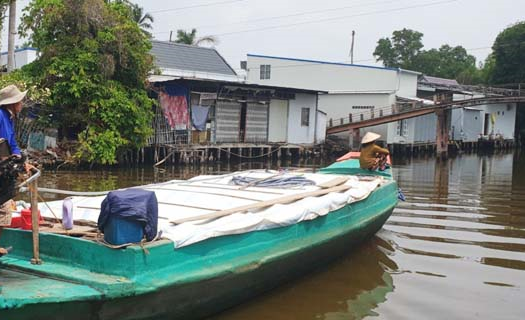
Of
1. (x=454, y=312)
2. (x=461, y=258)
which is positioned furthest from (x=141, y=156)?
(x=454, y=312)

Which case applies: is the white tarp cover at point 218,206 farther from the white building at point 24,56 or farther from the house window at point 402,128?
the white building at point 24,56

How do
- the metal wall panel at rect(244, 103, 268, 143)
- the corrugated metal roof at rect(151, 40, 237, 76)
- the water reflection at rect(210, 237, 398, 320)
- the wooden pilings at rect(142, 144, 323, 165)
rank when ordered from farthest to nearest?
the corrugated metal roof at rect(151, 40, 237, 76) → the metal wall panel at rect(244, 103, 268, 143) → the wooden pilings at rect(142, 144, 323, 165) → the water reflection at rect(210, 237, 398, 320)

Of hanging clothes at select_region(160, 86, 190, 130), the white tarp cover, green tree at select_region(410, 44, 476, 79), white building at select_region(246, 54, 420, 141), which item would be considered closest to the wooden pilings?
hanging clothes at select_region(160, 86, 190, 130)

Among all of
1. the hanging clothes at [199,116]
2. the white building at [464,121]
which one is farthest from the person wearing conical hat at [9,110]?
the white building at [464,121]

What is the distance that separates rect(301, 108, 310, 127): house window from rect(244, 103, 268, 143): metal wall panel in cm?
267

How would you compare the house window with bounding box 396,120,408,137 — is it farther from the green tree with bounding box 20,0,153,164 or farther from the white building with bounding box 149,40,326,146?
the green tree with bounding box 20,0,153,164

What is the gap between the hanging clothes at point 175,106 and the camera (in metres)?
21.5

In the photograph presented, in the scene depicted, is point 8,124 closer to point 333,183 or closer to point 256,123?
point 333,183

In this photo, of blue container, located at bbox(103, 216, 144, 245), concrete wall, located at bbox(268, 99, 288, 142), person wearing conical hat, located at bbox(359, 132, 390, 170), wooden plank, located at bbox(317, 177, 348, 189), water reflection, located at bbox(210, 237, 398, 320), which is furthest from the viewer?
concrete wall, located at bbox(268, 99, 288, 142)

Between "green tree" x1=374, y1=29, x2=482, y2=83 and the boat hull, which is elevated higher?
"green tree" x1=374, y1=29, x2=482, y2=83

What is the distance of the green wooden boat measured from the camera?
360 centimetres

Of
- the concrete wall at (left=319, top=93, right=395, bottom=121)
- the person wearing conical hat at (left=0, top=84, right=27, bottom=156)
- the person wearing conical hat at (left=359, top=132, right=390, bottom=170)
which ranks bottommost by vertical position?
the person wearing conical hat at (left=359, top=132, right=390, bottom=170)

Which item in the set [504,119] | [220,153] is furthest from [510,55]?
[220,153]

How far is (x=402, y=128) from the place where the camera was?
3309 cm
